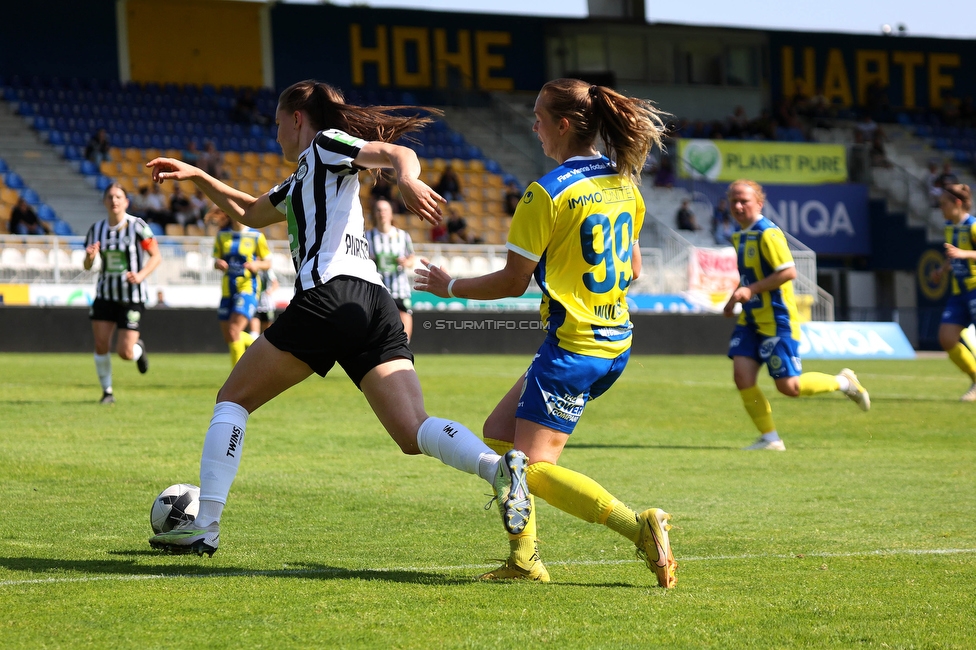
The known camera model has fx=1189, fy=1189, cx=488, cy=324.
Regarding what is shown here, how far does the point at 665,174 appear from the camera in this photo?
33.5 metres

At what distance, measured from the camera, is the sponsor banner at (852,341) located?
2420 cm

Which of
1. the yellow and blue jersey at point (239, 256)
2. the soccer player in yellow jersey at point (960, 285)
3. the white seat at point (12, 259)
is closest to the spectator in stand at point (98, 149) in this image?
the white seat at point (12, 259)

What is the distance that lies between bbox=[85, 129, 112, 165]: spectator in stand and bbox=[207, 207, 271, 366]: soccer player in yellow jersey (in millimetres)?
15507

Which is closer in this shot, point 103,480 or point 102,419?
point 103,480

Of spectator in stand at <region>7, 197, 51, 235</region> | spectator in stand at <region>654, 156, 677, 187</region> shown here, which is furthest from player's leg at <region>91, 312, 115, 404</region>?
spectator in stand at <region>654, 156, 677, 187</region>

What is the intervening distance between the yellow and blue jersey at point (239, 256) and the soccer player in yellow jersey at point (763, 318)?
6429 mm

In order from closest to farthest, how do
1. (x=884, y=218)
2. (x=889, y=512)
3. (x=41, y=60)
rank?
(x=889, y=512) → (x=41, y=60) → (x=884, y=218)

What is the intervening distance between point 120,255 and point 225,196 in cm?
722

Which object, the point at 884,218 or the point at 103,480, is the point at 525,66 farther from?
the point at 103,480

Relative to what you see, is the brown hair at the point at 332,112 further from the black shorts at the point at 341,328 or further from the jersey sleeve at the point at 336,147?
the black shorts at the point at 341,328

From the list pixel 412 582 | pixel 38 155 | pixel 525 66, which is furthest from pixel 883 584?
pixel 525 66

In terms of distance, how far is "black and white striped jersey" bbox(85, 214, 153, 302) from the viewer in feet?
38.9

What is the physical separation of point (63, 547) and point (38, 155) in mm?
25071

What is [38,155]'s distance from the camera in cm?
2812
